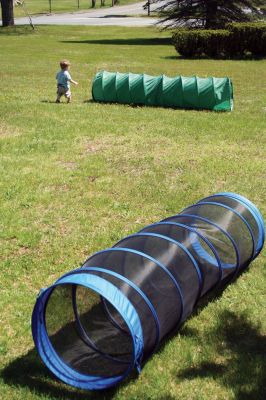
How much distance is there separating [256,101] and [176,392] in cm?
1316

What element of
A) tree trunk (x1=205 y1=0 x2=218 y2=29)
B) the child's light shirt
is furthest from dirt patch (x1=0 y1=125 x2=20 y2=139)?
tree trunk (x1=205 y1=0 x2=218 y2=29)

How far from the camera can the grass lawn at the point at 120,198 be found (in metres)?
5.10

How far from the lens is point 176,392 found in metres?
4.88

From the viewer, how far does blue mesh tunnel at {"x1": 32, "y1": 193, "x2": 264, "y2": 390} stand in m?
4.71

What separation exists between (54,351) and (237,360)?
178 cm

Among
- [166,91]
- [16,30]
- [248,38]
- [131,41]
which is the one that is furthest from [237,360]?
[16,30]

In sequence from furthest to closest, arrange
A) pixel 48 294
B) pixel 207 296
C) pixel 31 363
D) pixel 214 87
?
pixel 214 87
pixel 207 296
pixel 31 363
pixel 48 294

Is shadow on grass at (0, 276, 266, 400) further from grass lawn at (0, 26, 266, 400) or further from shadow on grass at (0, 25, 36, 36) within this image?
shadow on grass at (0, 25, 36, 36)

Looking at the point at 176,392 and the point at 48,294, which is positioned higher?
the point at 48,294

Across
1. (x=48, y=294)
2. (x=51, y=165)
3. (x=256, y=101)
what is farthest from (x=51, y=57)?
(x=48, y=294)

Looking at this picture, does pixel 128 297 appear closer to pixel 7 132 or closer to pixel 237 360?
pixel 237 360

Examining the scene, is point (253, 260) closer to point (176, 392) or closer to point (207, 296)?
point (207, 296)

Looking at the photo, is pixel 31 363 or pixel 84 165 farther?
pixel 84 165

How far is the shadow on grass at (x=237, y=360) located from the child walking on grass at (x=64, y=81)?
11.1 m
